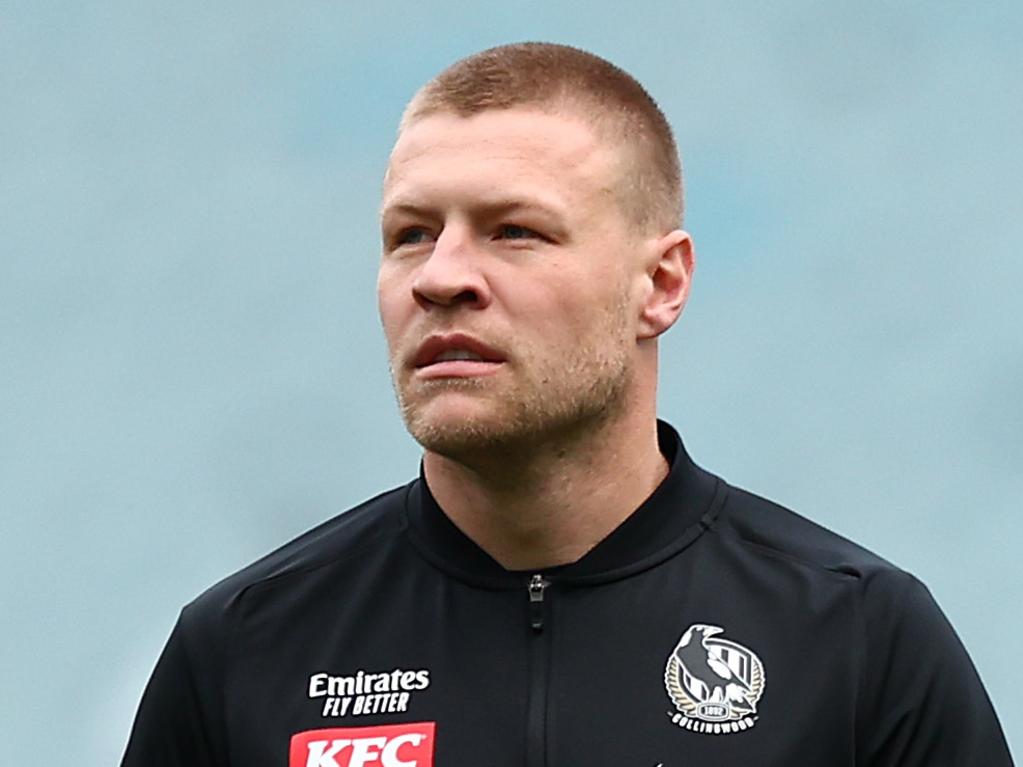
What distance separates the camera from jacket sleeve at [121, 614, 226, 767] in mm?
6570

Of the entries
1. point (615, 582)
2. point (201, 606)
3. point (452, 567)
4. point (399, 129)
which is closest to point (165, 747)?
point (201, 606)

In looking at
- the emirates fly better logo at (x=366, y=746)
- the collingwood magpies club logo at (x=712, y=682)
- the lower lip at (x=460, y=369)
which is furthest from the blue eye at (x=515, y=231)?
the emirates fly better logo at (x=366, y=746)

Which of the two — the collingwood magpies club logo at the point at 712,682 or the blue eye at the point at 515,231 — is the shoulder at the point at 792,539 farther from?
the blue eye at the point at 515,231

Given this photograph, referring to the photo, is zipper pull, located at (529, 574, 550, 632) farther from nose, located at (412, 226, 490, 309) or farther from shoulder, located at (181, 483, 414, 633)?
nose, located at (412, 226, 490, 309)

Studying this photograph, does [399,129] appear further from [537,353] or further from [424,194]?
[537,353]

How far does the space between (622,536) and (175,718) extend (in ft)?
4.68

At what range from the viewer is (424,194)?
6246 mm

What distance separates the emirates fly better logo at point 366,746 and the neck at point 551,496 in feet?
1.82

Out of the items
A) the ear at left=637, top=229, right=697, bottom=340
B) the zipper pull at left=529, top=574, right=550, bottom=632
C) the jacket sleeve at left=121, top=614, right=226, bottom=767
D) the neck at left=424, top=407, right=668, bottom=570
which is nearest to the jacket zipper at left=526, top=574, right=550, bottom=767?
the zipper pull at left=529, top=574, right=550, bottom=632

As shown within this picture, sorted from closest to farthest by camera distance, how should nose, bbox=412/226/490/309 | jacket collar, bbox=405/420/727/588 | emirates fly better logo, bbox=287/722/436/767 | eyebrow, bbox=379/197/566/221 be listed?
nose, bbox=412/226/490/309
eyebrow, bbox=379/197/566/221
emirates fly better logo, bbox=287/722/436/767
jacket collar, bbox=405/420/727/588

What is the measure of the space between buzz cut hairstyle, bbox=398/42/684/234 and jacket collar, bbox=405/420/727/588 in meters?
0.77

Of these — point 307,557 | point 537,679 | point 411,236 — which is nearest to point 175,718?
point 307,557

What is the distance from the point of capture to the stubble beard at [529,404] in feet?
20.0

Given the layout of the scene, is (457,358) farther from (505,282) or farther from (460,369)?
(505,282)
